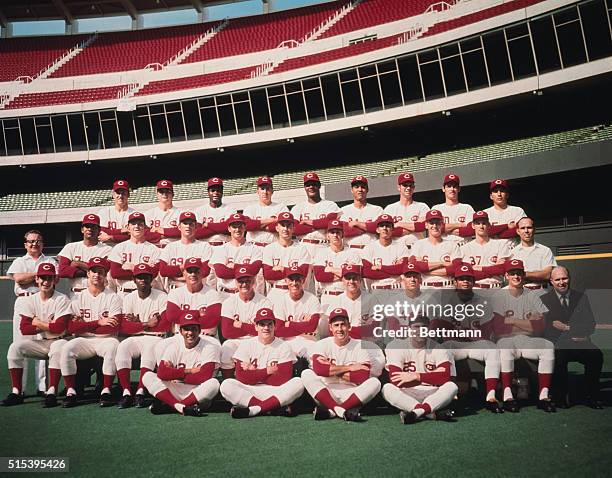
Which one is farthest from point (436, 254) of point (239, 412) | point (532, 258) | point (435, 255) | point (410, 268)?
point (239, 412)

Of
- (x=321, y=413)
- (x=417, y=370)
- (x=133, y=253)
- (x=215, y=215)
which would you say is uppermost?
(x=215, y=215)

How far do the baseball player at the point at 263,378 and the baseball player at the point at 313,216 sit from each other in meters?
2.26

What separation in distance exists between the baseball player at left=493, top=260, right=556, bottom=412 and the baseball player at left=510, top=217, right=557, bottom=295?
34cm

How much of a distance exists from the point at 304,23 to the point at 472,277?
28279mm

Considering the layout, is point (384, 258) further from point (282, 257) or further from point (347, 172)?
point (347, 172)

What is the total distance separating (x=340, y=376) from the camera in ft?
19.9

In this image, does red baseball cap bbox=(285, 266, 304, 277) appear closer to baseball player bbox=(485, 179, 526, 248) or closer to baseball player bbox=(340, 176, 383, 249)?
baseball player bbox=(340, 176, 383, 249)

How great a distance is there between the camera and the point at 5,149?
2847cm

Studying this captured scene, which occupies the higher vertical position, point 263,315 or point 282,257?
point 282,257

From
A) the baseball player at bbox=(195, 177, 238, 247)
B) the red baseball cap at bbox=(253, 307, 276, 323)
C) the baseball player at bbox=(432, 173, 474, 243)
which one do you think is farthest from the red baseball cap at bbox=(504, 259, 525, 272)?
the baseball player at bbox=(195, 177, 238, 247)

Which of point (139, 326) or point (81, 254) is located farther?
point (81, 254)

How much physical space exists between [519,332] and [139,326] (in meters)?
4.71

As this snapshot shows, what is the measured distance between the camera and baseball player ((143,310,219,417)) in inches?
240

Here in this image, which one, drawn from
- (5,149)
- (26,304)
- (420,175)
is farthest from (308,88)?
(26,304)
